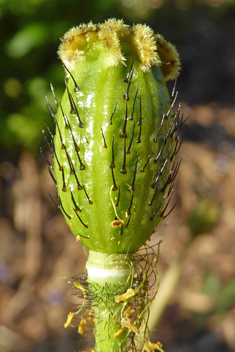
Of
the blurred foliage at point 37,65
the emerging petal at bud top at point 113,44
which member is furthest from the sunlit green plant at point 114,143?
the blurred foliage at point 37,65

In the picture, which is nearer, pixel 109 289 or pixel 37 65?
pixel 109 289

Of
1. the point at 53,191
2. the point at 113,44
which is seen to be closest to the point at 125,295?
the point at 113,44

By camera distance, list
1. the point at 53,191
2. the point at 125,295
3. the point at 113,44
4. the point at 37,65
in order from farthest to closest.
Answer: the point at 37,65 < the point at 53,191 < the point at 125,295 < the point at 113,44

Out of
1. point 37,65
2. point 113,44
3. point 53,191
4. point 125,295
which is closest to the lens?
point 113,44

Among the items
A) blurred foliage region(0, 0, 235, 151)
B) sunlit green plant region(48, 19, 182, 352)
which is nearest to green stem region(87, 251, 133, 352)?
sunlit green plant region(48, 19, 182, 352)

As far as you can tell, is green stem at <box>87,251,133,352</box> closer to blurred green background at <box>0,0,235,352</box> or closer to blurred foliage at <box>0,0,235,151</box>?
blurred green background at <box>0,0,235,352</box>

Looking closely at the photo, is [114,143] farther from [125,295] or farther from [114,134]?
[125,295]

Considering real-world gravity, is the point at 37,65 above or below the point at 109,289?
below

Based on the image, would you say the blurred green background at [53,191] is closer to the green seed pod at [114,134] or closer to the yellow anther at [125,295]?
the yellow anther at [125,295]
